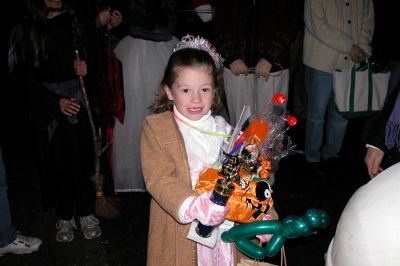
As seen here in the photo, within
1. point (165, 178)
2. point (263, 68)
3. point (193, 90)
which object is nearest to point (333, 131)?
point (263, 68)

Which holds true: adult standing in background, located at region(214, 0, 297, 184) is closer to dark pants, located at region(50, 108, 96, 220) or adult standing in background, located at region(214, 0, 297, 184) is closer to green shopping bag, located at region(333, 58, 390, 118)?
green shopping bag, located at region(333, 58, 390, 118)

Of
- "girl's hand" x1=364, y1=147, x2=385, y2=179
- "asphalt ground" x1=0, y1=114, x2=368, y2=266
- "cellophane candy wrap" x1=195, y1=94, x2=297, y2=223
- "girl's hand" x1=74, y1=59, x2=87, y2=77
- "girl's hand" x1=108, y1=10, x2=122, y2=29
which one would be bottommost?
"asphalt ground" x1=0, y1=114, x2=368, y2=266

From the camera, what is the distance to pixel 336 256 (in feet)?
3.47

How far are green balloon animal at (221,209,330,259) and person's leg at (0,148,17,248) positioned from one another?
1923mm

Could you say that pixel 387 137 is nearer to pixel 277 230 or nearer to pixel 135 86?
pixel 277 230

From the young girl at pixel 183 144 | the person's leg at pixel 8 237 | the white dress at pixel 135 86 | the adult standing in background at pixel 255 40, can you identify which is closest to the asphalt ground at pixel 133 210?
the person's leg at pixel 8 237

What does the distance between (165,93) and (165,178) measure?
0.54m

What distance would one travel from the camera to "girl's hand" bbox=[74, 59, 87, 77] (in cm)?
279

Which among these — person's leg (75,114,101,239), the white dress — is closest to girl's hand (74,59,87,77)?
person's leg (75,114,101,239)

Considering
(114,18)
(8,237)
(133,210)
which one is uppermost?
(114,18)

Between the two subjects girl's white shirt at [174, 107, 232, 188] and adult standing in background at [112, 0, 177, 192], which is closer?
girl's white shirt at [174, 107, 232, 188]

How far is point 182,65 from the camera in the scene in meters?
1.89

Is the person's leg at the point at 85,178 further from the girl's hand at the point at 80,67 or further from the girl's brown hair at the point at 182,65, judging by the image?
the girl's brown hair at the point at 182,65

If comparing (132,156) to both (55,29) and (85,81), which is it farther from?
(55,29)
